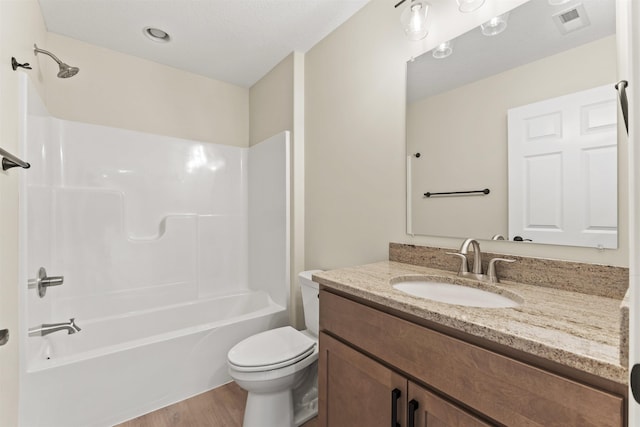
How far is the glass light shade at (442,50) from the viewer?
1314mm

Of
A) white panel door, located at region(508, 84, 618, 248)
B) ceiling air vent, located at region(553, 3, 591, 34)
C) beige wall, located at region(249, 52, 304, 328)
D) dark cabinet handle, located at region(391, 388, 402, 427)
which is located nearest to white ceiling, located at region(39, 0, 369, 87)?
beige wall, located at region(249, 52, 304, 328)

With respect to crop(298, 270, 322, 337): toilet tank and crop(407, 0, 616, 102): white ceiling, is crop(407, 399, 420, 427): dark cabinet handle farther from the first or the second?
crop(407, 0, 616, 102): white ceiling

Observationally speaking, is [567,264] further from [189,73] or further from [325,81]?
[189,73]

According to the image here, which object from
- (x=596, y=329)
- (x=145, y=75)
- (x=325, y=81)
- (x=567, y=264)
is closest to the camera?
(x=596, y=329)

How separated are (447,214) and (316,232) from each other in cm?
101

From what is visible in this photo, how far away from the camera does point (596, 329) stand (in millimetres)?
632

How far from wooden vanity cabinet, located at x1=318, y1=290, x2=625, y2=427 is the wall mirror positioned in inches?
24.2

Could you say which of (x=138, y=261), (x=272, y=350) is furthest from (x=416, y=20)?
(x=138, y=261)

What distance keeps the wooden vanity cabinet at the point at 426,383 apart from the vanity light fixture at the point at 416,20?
4.17 feet

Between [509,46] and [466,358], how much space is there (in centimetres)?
118

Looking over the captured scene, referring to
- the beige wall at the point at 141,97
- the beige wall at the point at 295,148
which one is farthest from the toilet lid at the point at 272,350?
the beige wall at the point at 141,97

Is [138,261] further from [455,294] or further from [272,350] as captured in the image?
[455,294]

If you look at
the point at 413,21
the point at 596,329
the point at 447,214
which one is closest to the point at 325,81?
the point at 413,21

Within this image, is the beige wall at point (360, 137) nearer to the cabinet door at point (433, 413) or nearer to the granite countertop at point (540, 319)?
the granite countertop at point (540, 319)
